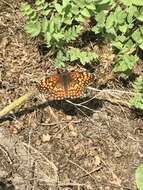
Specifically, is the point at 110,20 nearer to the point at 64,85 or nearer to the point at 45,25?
the point at 45,25

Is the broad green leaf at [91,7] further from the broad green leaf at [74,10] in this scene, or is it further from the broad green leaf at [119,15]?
the broad green leaf at [119,15]

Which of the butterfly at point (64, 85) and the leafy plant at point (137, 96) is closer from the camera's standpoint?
the butterfly at point (64, 85)

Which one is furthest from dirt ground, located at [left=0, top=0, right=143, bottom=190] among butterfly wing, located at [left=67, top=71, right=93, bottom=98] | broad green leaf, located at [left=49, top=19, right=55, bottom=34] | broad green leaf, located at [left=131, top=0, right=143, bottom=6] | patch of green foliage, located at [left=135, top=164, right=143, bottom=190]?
broad green leaf, located at [left=131, top=0, right=143, bottom=6]

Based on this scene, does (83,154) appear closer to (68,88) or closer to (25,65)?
(68,88)

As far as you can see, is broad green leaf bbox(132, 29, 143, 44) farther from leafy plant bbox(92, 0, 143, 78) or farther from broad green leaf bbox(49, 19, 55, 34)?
broad green leaf bbox(49, 19, 55, 34)

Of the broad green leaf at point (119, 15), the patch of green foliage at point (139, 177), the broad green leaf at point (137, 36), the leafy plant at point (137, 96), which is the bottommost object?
the patch of green foliage at point (139, 177)

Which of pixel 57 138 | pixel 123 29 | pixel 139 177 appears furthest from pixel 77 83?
pixel 139 177

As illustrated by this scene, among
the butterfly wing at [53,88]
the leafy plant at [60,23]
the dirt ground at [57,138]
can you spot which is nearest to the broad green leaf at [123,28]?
the leafy plant at [60,23]

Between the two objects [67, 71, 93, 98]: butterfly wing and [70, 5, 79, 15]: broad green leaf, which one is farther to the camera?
[70, 5, 79, 15]: broad green leaf
